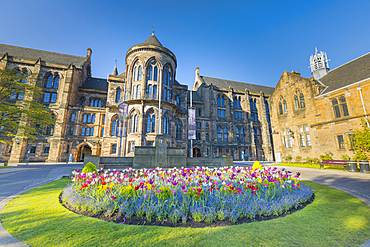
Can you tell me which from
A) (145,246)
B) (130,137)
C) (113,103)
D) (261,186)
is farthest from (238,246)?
(113,103)

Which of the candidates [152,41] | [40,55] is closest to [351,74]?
[152,41]

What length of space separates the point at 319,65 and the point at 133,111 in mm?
44354

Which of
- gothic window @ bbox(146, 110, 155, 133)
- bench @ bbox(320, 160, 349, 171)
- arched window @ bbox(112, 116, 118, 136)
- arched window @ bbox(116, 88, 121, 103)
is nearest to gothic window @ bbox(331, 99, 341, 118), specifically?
bench @ bbox(320, 160, 349, 171)

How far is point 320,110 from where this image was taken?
18.2 m

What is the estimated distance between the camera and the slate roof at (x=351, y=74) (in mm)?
15991

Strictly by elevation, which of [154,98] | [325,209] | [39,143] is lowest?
[325,209]

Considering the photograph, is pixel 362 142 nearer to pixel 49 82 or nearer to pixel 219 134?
pixel 219 134

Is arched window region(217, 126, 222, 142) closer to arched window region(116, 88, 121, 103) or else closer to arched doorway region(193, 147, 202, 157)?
arched doorway region(193, 147, 202, 157)

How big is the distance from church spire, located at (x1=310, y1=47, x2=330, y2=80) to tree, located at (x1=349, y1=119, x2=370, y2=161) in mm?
28784

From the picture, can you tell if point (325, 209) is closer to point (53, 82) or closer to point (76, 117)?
point (76, 117)

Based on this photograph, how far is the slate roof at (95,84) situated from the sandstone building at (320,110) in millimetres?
37804

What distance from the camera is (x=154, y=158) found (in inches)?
484

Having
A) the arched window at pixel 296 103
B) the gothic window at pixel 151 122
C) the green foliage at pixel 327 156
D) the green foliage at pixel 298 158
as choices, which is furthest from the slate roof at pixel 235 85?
the green foliage at pixel 327 156

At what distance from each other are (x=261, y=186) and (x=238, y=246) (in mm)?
3591
